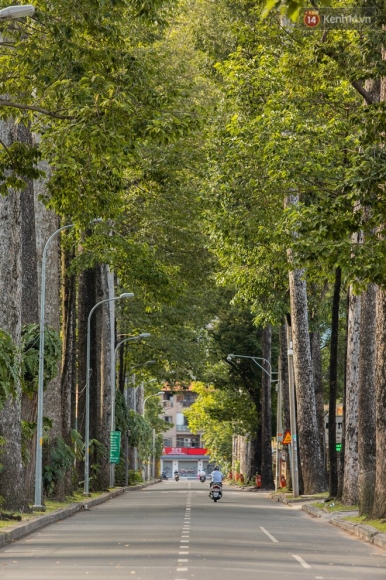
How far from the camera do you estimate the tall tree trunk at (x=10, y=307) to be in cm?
2614

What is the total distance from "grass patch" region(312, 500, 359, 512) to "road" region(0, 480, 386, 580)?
374 cm

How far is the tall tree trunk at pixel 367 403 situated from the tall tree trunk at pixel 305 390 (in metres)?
12.8

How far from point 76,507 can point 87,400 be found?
11.7m

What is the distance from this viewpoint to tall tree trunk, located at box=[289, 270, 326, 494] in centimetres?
4109

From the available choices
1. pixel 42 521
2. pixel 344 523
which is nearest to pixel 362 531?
Answer: pixel 344 523

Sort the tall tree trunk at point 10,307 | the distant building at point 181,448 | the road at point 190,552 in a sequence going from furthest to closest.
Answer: the distant building at point 181,448
the tall tree trunk at point 10,307
the road at point 190,552

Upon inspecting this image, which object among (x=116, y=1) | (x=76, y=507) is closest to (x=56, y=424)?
(x=76, y=507)

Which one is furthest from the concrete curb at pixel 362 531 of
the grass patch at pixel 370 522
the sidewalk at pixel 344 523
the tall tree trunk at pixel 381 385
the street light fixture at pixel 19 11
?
the street light fixture at pixel 19 11

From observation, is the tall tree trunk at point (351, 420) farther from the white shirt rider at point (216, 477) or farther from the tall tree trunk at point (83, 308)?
the tall tree trunk at point (83, 308)

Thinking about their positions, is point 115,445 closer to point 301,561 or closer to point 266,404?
point 266,404

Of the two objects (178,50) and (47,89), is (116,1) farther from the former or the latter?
(178,50)

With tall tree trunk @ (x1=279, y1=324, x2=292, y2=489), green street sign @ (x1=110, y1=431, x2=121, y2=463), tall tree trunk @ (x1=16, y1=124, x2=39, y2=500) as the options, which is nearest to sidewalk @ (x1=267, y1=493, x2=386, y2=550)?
tall tree trunk @ (x1=16, y1=124, x2=39, y2=500)

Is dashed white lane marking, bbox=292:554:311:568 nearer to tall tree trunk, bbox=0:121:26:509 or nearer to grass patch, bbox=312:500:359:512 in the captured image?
tall tree trunk, bbox=0:121:26:509

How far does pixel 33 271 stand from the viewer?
3089cm
